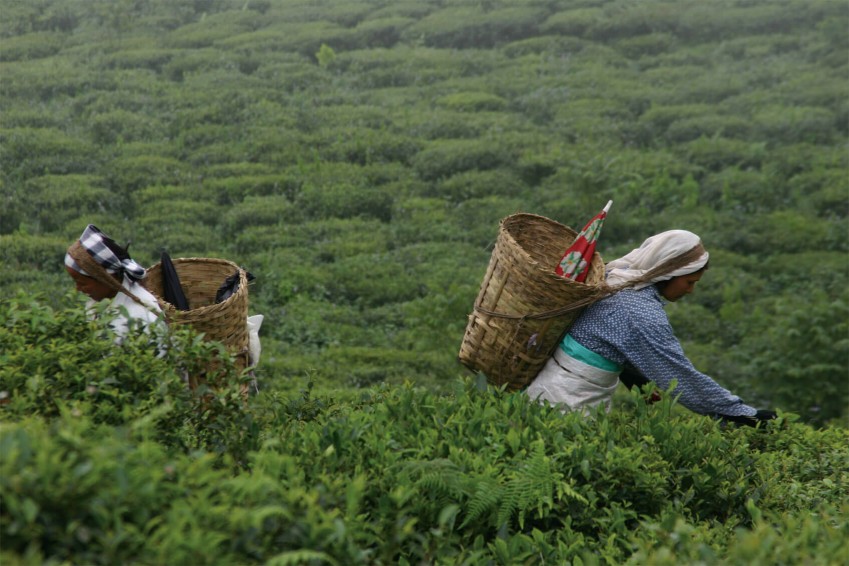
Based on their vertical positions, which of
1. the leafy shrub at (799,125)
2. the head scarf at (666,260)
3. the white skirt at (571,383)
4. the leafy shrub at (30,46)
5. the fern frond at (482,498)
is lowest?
the leafy shrub at (799,125)

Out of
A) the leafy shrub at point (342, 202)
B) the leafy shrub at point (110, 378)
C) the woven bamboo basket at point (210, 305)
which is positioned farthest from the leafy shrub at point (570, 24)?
the leafy shrub at point (110, 378)

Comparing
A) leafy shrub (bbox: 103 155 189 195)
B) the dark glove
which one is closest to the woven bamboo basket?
the dark glove

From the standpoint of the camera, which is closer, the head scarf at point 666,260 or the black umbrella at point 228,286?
the head scarf at point 666,260

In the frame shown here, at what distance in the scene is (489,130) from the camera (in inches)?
503

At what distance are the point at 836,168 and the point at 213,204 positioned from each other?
24.7 ft

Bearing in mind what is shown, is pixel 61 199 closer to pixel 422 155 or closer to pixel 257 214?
pixel 257 214

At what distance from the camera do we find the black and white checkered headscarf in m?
4.05

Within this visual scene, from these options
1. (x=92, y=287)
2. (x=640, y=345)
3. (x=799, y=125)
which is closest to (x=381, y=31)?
(x=799, y=125)

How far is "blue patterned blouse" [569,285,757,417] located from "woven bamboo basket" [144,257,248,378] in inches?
57.0

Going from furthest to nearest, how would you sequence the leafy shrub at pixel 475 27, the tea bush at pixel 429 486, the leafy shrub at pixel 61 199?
the leafy shrub at pixel 475 27
the leafy shrub at pixel 61 199
the tea bush at pixel 429 486

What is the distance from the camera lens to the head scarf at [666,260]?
13.6 ft

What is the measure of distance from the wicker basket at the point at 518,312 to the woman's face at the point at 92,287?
1543 mm

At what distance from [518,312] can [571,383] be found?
40 cm

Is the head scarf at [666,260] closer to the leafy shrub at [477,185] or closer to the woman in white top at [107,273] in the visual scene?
the woman in white top at [107,273]
